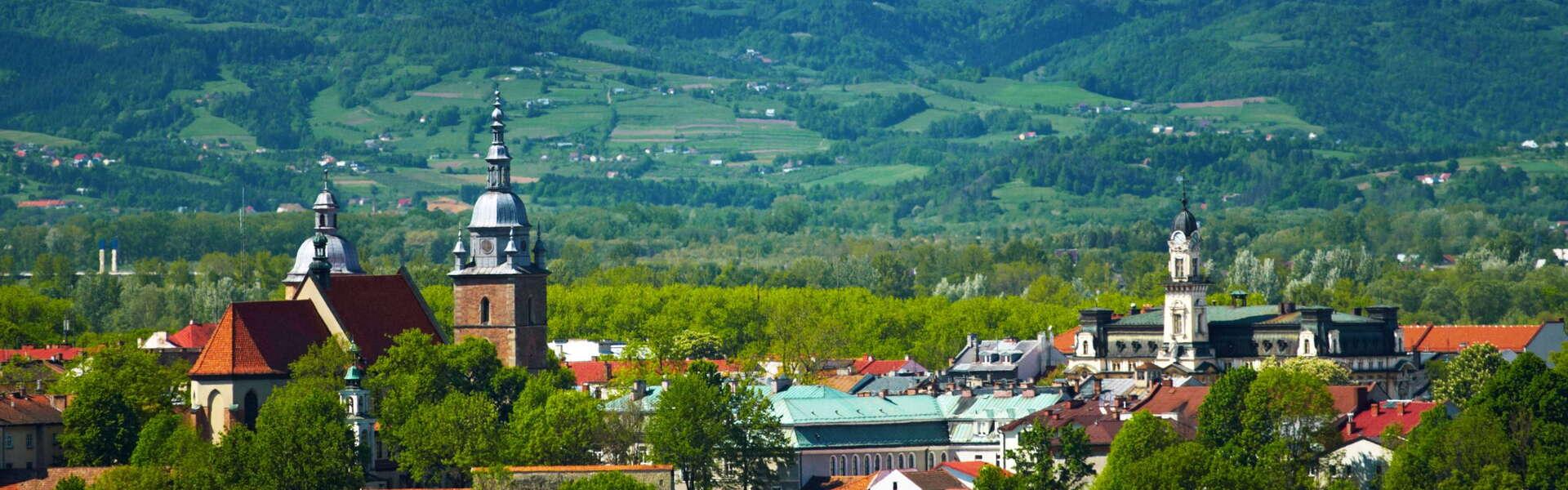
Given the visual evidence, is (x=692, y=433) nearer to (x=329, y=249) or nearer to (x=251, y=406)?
(x=251, y=406)

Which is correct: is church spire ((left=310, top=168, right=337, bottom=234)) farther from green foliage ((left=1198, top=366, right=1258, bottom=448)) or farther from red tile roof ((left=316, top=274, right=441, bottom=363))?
green foliage ((left=1198, top=366, right=1258, bottom=448))

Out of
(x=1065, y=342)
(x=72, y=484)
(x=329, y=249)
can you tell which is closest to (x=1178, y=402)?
(x=72, y=484)

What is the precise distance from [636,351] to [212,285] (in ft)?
186

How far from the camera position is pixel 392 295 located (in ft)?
358

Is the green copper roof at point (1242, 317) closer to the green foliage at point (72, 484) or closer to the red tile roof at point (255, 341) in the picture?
the red tile roof at point (255, 341)

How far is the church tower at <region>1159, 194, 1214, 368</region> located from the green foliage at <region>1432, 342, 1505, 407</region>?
43.7 ft

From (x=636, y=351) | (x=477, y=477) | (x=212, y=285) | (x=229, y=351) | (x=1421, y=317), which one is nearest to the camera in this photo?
(x=477, y=477)

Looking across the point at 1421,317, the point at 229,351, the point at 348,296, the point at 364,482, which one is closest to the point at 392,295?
the point at 348,296

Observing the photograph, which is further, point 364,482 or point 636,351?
point 636,351

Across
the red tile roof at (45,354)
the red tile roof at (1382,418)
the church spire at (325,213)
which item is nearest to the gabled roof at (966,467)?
the red tile roof at (1382,418)

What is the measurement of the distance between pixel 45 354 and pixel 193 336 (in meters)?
7.84

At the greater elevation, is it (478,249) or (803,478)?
(478,249)

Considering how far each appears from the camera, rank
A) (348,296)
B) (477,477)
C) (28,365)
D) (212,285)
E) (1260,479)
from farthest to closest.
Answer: (212,285), (28,365), (348,296), (477,477), (1260,479)

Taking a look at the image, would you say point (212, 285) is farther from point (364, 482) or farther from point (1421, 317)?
point (364, 482)
